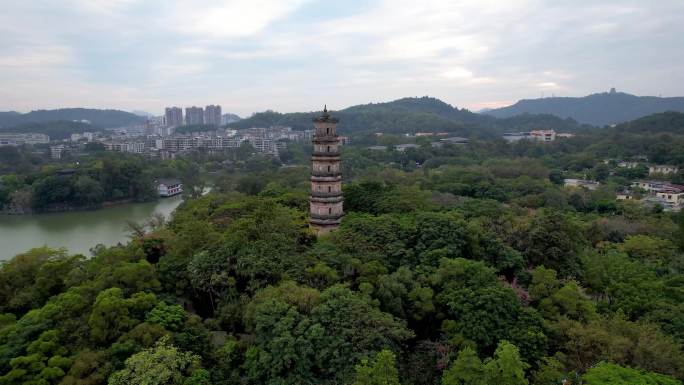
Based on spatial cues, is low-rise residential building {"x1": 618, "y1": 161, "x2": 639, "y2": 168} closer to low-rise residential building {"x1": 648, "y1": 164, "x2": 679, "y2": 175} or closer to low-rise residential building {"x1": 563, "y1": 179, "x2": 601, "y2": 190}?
low-rise residential building {"x1": 648, "y1": 164, "x2": 679, "y2": 175}

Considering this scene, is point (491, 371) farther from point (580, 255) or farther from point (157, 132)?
point (157, 132)

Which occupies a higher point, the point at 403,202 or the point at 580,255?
the point at 403,202

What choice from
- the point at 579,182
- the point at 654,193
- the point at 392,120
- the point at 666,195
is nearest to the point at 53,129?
the point at 392,120

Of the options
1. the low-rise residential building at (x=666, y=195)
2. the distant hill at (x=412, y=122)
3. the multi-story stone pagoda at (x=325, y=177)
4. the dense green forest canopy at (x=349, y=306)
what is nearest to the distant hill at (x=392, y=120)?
the distant hill at (x=412, y=122)

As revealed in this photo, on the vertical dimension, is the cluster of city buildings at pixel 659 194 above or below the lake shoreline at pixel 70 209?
above

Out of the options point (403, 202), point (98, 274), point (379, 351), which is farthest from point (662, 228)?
point (98, 274)

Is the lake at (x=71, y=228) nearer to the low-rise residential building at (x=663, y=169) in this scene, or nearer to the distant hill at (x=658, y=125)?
the low-rise residential building at (x=663, y=169)
